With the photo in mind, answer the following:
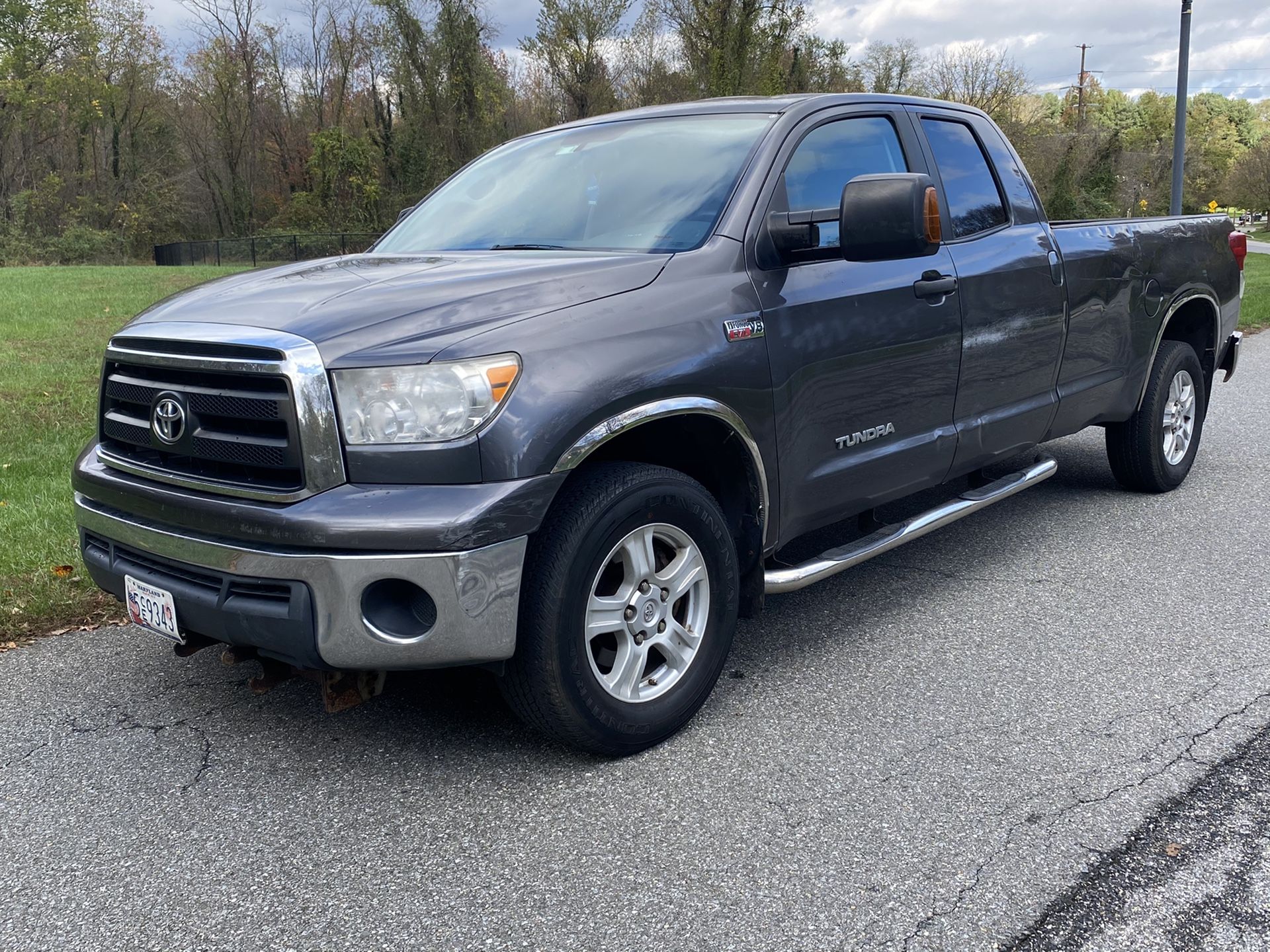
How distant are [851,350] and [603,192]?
1.05 m

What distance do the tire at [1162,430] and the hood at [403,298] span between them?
358cm

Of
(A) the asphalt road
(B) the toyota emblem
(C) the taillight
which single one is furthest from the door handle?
(C) the taillight

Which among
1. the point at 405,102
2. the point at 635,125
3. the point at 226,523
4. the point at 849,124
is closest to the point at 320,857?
the point at 226,523

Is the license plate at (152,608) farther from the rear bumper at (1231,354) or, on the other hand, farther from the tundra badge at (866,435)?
the rear bumper at (1231,354)

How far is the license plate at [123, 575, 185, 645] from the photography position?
3055mm

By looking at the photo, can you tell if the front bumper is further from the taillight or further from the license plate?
the taillight

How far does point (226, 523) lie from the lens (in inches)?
114

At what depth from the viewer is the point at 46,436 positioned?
314 inches

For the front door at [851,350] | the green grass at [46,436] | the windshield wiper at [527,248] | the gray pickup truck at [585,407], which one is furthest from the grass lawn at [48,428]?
the front door at [851,350]

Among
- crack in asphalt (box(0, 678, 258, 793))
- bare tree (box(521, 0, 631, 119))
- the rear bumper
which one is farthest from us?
bare tree (box(521, 0, 631, 119))

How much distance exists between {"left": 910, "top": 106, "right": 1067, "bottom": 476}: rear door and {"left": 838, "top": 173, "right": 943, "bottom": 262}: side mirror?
889mm

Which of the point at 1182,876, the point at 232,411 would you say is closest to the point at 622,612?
the point at 232,411

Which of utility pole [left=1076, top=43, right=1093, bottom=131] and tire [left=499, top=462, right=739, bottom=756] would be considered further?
utility pole [left=1076, top=43, right=1093, bottom=131]

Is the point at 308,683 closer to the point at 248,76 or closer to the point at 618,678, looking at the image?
the point at 618,678
